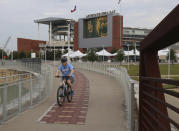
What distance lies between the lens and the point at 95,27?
9612 cm

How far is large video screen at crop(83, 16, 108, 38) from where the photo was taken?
306 feet

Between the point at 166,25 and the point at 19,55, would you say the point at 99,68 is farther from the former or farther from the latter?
the point at 19,55

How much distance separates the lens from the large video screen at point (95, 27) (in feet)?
306

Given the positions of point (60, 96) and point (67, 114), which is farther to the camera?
point (60, 96)

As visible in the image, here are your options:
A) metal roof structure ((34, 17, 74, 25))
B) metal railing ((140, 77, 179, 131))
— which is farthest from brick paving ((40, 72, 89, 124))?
metal roof structure ((34, 17, 74, 25))

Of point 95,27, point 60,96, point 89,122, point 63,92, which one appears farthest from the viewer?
point 95,27

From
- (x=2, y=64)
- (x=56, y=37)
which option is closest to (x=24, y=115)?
(x=2, y=64)

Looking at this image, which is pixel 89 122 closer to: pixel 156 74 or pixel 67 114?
Result: pixel 67 114

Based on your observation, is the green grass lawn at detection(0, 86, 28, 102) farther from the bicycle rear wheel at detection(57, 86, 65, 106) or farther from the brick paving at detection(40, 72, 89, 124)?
the bicycle rear wheel at detection(57, 86, 65, 106)

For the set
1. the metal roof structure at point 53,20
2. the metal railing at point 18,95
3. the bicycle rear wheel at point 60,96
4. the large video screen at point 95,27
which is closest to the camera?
the metal railing at point 18,95

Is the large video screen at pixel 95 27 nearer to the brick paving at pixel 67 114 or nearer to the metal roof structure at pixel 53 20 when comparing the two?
the metal roof structure at pixel 53 20

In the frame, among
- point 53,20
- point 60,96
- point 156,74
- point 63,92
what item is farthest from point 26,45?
point 156,74

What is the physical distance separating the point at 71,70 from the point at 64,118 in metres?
2.42

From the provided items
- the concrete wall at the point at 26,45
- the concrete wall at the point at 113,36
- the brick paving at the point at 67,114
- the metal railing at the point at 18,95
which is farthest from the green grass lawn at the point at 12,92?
the concrete wall at the point at 26,45
